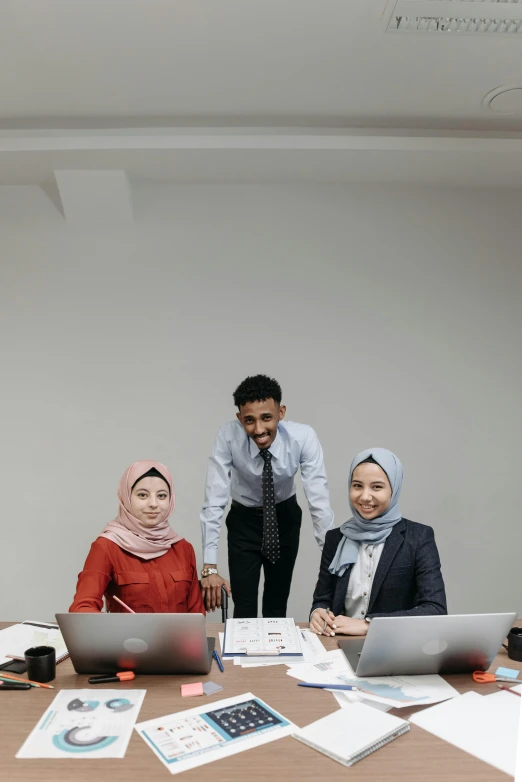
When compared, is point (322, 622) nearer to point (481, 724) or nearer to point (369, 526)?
point (369, 526)

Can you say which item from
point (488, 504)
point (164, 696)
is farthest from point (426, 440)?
point (164, 696)

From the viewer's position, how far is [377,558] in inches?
78.5

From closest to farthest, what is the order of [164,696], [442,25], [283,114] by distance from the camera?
[164,696], [442,25], [283,114]

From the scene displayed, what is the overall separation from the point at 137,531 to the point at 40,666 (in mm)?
664

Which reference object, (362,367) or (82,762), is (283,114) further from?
(82,762)

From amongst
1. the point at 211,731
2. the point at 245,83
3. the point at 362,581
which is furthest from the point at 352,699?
the point at 245,83

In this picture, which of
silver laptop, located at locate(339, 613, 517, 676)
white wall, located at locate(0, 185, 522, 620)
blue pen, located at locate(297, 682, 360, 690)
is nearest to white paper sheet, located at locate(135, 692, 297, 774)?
blue pen, located at locate(297, 682, 360, 690)

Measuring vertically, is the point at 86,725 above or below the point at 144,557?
below

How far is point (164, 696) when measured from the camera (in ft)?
4.39

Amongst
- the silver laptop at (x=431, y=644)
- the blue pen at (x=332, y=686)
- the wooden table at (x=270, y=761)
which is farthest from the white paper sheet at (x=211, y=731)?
the silver laptop at (x=431, y=644)

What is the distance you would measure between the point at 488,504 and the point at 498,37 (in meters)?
2.45

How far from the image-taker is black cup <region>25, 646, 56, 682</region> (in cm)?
141

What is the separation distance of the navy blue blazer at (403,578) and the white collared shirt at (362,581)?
0.02 meters

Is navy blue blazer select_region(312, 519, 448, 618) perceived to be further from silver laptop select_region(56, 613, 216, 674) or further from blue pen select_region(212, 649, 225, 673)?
silver laptop select_region(56, 613, 216, 674)
